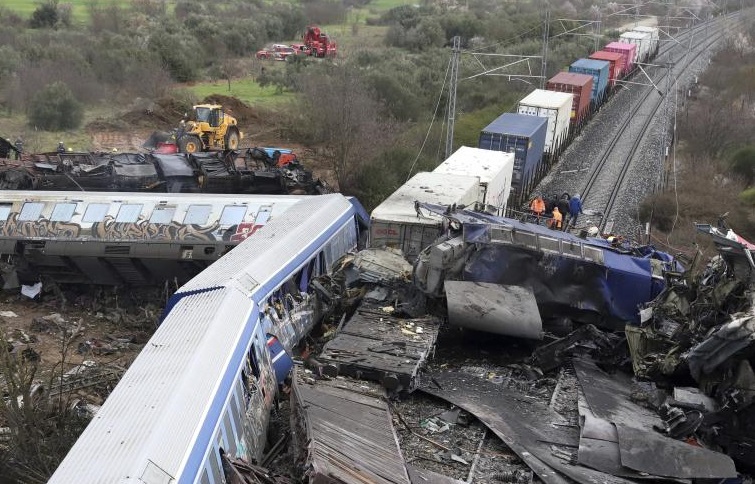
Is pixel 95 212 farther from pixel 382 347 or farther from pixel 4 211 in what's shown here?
pixel 382 347

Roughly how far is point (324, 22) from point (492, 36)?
86.2 feet

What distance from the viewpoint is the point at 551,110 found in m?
30.0

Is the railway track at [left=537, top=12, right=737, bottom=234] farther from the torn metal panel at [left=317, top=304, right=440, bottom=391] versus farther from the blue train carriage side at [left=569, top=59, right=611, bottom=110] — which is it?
the torn metal panel at [left=317, top=304, right=440, bottom=391]

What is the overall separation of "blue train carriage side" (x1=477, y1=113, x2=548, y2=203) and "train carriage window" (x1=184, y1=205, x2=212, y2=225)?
464 inches

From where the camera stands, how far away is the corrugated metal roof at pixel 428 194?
16.9 meters

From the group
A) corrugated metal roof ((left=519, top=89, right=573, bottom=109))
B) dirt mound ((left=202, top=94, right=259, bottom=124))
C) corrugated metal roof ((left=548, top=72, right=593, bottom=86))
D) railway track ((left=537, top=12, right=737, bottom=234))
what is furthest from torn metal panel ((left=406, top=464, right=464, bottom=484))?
dirt mound ((left=202, top=94, right=259, bottom=124))

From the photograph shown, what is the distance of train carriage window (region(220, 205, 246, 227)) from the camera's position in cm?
1733

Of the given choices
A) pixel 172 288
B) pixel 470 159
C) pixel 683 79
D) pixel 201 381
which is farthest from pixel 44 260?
pixel 683 79

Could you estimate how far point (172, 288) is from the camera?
57.3ft

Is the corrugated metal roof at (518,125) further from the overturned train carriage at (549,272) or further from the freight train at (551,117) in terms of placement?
the overturned train carriage at (549,272)

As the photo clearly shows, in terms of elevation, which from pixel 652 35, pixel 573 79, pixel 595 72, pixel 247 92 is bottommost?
pixel 247 92

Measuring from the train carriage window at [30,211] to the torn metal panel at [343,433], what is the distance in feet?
33.3

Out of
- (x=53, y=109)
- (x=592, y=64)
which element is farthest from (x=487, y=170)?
(x=53, y=109)

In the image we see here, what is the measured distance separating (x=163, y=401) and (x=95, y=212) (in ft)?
36.4
